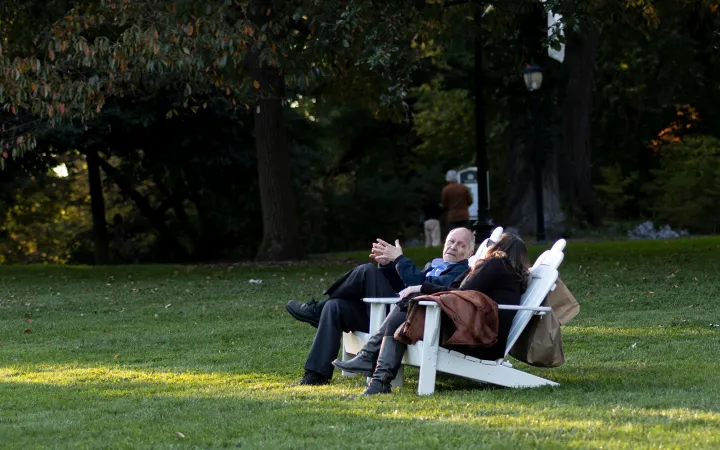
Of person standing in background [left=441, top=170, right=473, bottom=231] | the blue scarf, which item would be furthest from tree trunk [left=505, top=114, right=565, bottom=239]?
the blue scarf

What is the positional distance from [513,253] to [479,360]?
871 mm

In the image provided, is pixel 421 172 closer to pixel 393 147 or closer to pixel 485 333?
pixel 393 147

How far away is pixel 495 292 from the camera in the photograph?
903 centimetres

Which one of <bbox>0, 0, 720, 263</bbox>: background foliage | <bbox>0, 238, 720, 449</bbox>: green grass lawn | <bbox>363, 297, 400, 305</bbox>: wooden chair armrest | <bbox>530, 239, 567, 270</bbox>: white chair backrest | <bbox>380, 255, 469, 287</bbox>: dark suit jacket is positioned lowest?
<bbox>0, 238, 720, 449</bbox>: green grass lawn

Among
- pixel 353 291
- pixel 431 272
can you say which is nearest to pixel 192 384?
pixel 353 291

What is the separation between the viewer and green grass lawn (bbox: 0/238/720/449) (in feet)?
23.1

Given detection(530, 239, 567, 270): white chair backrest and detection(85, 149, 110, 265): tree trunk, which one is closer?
detection(530, 239, 567, 270): white chair backrest

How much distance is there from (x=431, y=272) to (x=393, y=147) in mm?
38450

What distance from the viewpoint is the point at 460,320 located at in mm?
8664

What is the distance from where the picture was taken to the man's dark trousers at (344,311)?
31.6 ft

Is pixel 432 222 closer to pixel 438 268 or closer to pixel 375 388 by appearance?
pixel 438 268

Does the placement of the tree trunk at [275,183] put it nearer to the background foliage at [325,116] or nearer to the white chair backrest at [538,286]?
the background foliage at [325,116]

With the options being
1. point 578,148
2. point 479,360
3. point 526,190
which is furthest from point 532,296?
point 578,148

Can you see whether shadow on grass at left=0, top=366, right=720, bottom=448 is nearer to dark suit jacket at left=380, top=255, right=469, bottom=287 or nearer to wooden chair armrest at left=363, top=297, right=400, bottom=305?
wooden chair armrest at left=363, top=297, right=400, bottom=305
